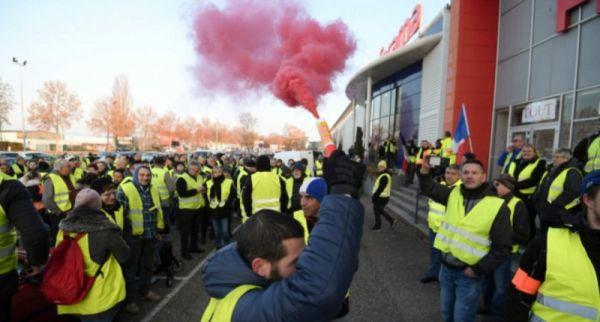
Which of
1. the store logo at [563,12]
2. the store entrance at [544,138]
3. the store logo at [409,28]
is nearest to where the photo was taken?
the store logo at [563,12]

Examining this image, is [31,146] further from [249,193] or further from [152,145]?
[249,193]

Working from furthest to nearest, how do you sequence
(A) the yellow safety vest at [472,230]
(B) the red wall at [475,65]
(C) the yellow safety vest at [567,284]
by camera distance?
(B) the red wall at [475,65] < (A) the yellow safety vest at [472,230] < (C) the yellow safety vest at [567,284]

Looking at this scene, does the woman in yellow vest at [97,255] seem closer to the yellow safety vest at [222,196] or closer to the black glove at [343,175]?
the black glove at [343,175]

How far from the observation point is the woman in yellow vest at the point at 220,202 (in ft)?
21.7

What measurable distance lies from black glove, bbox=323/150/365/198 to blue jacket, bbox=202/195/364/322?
0.05 m

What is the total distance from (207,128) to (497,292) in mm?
88512

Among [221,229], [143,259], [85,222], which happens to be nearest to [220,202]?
[221,229]

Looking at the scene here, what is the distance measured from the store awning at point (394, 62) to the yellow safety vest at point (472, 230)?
43.1 ft

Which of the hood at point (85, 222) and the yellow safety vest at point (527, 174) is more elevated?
the yellow safety vest at point (527, 174)

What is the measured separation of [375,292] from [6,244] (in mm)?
4576

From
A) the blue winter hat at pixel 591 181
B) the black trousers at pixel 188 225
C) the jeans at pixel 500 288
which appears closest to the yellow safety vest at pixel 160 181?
the black trousers at pixel 188 225

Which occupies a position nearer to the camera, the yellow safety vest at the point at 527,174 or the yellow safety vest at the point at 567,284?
the yellow safety vest at the point at 567,284

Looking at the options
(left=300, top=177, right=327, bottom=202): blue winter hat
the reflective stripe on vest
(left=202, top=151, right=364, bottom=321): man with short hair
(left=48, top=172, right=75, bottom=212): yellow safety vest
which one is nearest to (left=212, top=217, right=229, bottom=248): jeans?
(left=48, top=172, right=75, bottom=212): yellow safety vest

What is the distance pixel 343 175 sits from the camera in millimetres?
1214
